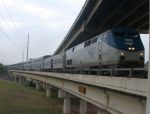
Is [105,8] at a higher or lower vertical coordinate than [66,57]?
higher

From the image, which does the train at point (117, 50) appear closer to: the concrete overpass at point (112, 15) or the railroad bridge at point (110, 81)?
the railroad bridge at point (110, 81)

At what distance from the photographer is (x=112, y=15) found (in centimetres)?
4019

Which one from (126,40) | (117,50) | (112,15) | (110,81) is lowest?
(110,81)

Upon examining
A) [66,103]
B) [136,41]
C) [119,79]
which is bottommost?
[66,103]

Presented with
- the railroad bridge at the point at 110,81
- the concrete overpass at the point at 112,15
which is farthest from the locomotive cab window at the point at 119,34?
the concrete overpass at the point at 112,15

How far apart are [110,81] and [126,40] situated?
6070mm

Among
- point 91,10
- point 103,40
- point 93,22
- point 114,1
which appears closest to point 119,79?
point 103,40

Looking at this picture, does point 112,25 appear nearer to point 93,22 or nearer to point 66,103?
point 93,22

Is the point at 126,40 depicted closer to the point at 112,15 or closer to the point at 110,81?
the point at 110,81

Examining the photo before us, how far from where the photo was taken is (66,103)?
144ft

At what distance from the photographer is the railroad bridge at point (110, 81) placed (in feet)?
50.4

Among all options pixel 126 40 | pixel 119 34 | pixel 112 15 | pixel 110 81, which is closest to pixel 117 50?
pixel 126 40

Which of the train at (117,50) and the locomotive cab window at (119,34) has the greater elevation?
the locomotive cab window at (119,34)

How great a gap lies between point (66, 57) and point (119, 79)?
28728 mm
